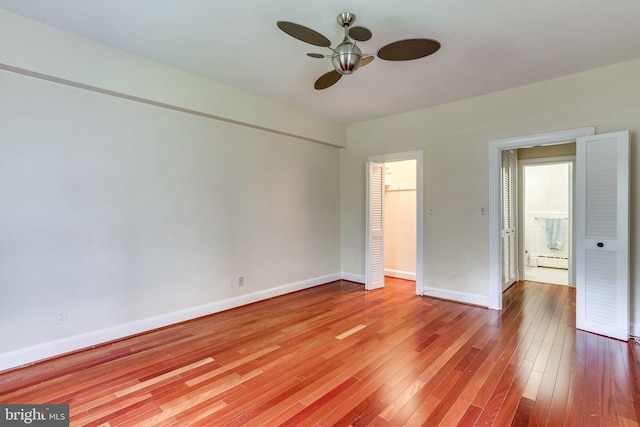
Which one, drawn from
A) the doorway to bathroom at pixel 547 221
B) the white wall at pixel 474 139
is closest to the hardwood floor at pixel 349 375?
the white wall at pixel 474 139

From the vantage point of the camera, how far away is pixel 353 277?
5.40 meters

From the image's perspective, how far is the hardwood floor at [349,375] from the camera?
189cm

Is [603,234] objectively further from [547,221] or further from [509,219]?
[547,221]

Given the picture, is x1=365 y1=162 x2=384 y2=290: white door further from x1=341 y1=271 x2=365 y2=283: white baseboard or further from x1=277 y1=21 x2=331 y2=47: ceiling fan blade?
x1=277 y1=21 x2=331 y2=47: ceiling fan blade

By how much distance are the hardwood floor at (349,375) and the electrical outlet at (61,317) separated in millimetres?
313

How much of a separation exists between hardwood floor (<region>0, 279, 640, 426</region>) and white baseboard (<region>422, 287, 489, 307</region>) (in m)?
0.38

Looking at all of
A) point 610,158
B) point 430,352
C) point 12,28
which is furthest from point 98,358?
point 610,158

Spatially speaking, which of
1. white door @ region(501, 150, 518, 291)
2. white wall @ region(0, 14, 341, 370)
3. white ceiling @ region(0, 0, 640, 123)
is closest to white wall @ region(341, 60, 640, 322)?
white ceiling @ region(0, 0, 640, 123)

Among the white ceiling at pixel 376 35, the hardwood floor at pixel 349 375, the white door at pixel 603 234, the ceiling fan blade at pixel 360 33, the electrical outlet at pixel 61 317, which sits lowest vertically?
the hardwood floor at pixel 349 375

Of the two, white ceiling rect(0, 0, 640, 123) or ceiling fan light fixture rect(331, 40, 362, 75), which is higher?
white ceiling rect(0, 0, 640, 123)

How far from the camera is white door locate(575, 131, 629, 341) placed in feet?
9.72

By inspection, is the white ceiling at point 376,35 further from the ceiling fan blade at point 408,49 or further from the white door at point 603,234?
the white door at point 603,234

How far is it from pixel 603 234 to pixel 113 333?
16.3ft

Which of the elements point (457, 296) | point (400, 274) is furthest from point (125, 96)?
point (400, 274)
